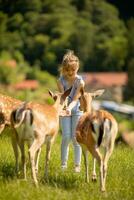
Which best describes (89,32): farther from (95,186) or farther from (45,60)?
(95,186)

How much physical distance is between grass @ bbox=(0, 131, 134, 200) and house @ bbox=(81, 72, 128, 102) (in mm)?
83746

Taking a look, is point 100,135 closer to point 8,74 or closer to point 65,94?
point 65,94

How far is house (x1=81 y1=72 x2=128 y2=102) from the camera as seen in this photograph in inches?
3799

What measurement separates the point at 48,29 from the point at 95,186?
391 ft

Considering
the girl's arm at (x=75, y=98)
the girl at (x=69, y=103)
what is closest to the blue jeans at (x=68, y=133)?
the girl at (x=69, y=103)

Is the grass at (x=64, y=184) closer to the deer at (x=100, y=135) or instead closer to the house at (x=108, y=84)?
the deer at (x=100, y=135)

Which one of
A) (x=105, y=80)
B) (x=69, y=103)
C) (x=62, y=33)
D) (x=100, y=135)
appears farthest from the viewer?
(x=62, y=33)

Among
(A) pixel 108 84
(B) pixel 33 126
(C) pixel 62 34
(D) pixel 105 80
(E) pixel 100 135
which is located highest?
(C) pixel 62 34

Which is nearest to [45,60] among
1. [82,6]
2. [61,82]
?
[82,6]

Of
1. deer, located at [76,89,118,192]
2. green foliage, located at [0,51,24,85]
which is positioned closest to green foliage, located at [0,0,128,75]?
green foliage, located at [0,51,24,85]

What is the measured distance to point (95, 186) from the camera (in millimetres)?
9055

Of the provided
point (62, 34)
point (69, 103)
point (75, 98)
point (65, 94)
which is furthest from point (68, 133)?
point (62, 34)

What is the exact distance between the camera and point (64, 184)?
9.22 metres

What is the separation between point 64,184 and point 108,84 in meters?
89.7
